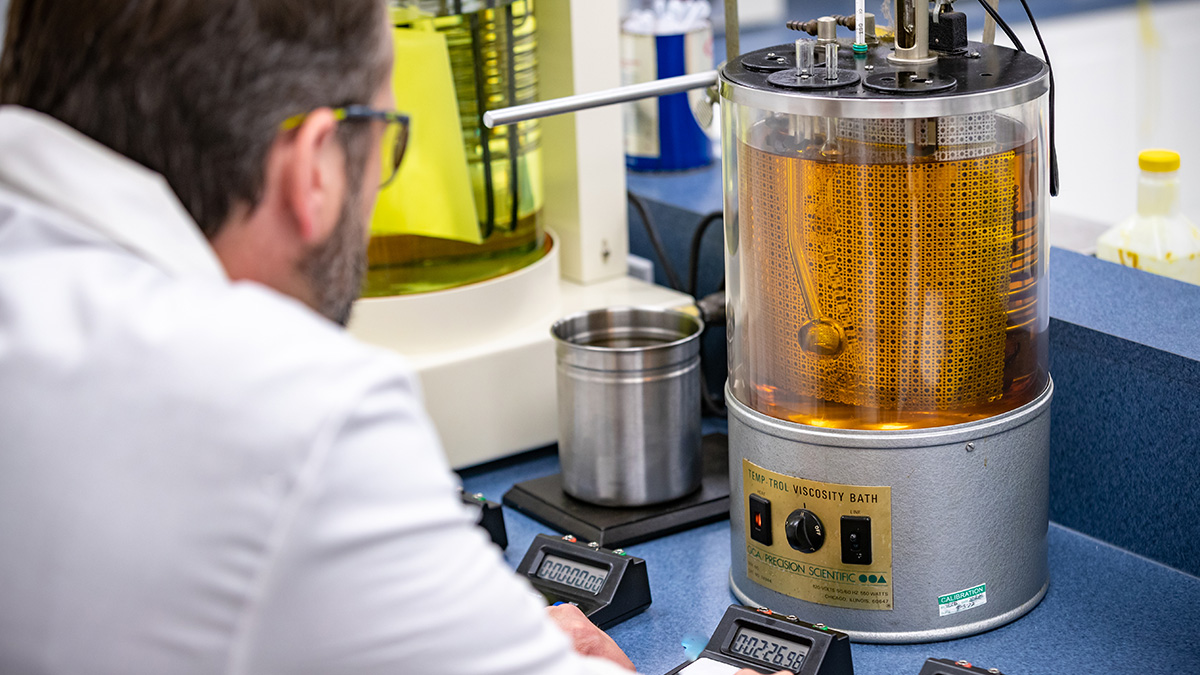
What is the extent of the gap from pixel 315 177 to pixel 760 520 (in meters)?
0.49

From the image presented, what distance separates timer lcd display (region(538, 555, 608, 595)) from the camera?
1.06 metres

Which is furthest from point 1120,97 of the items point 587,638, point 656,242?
point 587,638

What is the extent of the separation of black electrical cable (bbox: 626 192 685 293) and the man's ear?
34.5 inches

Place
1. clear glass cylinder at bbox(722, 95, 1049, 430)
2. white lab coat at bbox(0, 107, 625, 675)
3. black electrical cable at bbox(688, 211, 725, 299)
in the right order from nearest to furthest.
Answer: white lab coat at bbox(0, 107, 625, 675) → clear glass cylinder at bbox(722, 95, 1049, 430) → black electrical cable at bbox(688, 211, 725, 299)

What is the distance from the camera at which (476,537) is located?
1.93 feet

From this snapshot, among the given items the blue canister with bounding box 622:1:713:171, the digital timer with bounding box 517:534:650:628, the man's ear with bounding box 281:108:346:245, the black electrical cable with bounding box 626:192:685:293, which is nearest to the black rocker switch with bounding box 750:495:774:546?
the digital timer with bounding box 517:534:650:628

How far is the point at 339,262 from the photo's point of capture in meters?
0.69

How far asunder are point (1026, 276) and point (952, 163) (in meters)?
0.12

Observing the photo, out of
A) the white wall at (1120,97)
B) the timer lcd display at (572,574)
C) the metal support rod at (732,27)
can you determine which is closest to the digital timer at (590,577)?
the timer lcd display at (572,574)

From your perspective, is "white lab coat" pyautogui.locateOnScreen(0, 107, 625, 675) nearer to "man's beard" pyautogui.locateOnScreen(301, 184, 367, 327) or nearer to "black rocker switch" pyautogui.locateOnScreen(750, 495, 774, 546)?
"man's beard" pyautogui.locateOnScreen(301, 184, 367, 327)

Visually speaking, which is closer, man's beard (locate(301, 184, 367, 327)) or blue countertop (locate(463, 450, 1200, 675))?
man's beard (locate(301, 184, 367, 327))

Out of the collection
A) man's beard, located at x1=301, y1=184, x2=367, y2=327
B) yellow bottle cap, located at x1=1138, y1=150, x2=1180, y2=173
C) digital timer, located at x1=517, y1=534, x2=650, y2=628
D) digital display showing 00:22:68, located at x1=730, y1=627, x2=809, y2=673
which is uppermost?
man's beard, located at x1=301, y1=184, x2=367, y2=327

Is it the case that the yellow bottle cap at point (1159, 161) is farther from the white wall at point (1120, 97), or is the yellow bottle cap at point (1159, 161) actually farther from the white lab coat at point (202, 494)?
the white wall at point (1120, 97)

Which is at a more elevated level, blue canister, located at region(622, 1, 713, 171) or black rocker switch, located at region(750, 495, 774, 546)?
blue canister, located at region(622, 1, 713, 171)
